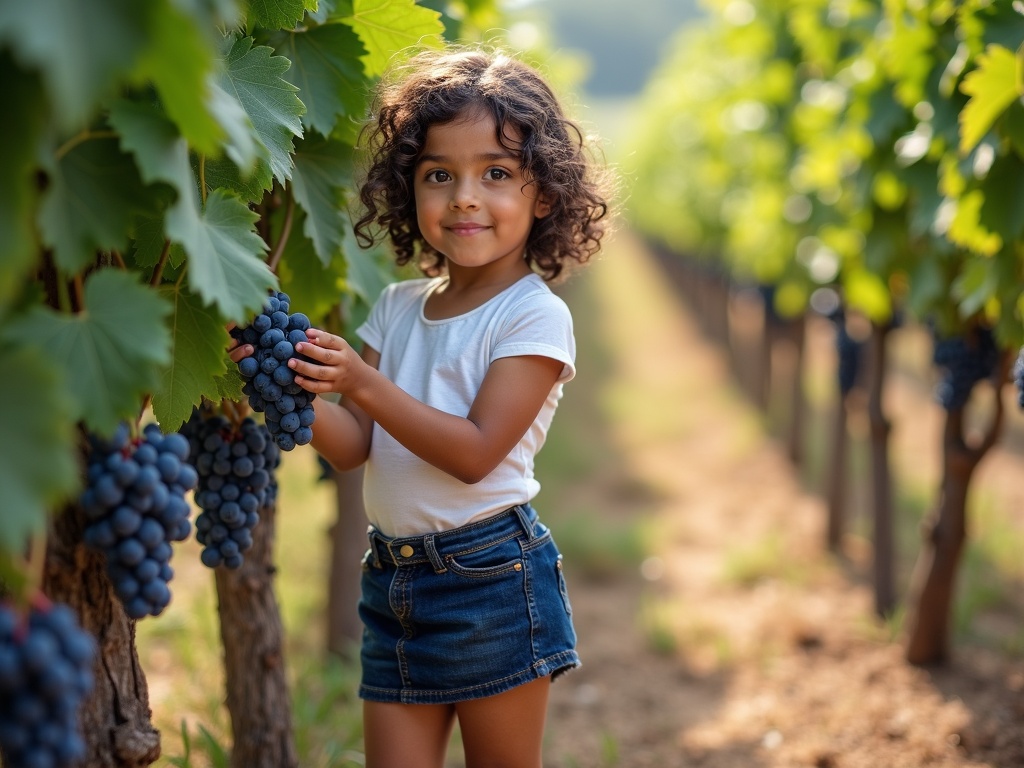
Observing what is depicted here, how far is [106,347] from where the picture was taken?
51.8 inches

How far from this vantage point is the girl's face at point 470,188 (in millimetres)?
2031

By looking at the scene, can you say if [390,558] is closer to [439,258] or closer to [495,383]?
[495,383]

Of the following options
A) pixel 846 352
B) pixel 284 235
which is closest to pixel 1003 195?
pixel 284 235

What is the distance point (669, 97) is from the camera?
13.5m

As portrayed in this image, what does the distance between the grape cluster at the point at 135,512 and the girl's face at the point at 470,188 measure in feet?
2.73

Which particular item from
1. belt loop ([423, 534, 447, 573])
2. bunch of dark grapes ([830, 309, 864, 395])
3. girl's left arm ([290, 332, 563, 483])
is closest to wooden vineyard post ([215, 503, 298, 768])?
belt loop ([423, 534, 447, 573])

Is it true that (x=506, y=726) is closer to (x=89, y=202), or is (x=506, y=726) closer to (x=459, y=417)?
(x=459, y=417)

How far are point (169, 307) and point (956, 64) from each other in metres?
2.68

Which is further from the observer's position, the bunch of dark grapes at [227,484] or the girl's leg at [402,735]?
the girl's leg at [402,735]

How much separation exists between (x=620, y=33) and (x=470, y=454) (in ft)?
342

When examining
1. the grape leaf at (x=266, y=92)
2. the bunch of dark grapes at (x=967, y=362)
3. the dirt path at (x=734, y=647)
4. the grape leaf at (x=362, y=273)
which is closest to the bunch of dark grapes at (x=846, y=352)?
the dirt path at (x=734, y=647)

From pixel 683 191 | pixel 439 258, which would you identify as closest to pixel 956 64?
pixel 439 258

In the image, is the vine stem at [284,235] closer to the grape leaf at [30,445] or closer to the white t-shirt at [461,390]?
the white t-shirt at [461,390]

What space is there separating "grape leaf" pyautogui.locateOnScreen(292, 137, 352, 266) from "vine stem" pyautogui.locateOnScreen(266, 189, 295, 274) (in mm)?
41
